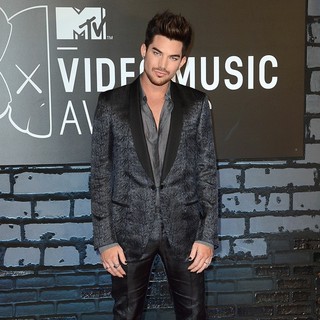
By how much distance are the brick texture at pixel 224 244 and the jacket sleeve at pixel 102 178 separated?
66 cm

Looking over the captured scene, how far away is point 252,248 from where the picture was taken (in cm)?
280

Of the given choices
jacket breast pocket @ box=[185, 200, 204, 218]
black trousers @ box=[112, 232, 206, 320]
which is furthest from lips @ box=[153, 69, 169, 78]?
black trousers @ box=[112, 232, 206, 320]

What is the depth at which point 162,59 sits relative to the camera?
195 cm

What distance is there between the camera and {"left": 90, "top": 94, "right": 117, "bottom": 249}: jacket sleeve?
6.59 feet

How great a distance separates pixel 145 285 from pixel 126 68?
3.46 feet

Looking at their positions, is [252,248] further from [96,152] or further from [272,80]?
[96,152]

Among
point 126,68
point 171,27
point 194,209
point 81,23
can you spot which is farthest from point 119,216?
point 81,23

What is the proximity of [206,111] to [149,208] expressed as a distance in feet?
1.43

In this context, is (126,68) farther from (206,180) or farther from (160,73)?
(206,180)

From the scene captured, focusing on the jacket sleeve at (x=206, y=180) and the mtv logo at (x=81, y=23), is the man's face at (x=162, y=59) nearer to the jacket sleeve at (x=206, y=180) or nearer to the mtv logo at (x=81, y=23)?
the jacket sleeve at (x=206, y=180)

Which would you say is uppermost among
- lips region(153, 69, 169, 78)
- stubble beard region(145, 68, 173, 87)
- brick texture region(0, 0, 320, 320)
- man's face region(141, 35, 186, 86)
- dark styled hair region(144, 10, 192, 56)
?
dark styled hair region(144, 10, 192, 56)

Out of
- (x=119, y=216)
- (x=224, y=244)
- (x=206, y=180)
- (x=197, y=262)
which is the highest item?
(x=206, y=180)

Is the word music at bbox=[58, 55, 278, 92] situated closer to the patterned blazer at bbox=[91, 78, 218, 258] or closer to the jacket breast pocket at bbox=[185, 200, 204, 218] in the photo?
the patterned blazer at bbox=[91, 78, 218, 258]

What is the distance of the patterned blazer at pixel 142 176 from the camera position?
201 cm
